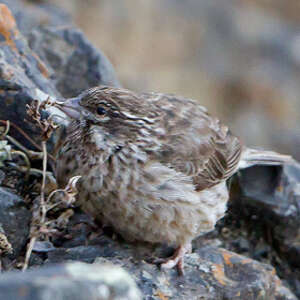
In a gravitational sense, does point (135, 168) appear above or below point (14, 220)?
above

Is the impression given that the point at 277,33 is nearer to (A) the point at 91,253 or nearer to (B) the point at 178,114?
(B) the point at 178,114

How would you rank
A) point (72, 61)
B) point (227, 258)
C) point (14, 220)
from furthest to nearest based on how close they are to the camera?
point (72, 61), point (227, 258), point (14, 220)

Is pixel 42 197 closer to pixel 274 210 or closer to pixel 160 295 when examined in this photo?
pixel 160 295

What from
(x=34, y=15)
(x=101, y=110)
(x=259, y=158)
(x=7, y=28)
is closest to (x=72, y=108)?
(x=101, y=110)

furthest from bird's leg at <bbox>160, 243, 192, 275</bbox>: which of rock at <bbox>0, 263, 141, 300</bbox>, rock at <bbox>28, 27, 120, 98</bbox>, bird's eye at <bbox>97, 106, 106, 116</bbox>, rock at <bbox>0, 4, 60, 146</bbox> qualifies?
rock at <bbox>0, 263, 141, 300</bbox>

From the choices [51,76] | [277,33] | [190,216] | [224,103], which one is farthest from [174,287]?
[277,33]

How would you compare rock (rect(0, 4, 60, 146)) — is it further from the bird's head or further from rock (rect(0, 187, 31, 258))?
rock (rect(0, 187, 31, 258))

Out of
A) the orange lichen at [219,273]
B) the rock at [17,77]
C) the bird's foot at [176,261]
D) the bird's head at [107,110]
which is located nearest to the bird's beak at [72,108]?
the bird's head at [107,110]
